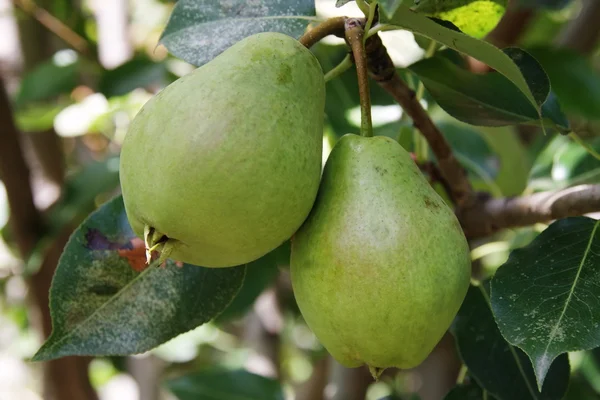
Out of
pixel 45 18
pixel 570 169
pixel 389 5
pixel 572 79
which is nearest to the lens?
pixel 389 5

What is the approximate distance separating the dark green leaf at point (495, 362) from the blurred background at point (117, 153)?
0.16m

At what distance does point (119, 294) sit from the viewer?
66 centimetres

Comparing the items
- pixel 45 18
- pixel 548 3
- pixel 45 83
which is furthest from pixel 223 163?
pixel 45 18

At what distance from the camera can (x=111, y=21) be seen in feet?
4.82

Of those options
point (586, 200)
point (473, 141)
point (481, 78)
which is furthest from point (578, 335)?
point (473, 141)

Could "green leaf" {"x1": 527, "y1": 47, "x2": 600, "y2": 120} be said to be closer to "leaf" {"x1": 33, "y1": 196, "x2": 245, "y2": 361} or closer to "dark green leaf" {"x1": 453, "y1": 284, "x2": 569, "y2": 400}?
"dark green leaf" {"x1": 453, "y1": 284, "x2": 569, "y2": 400}

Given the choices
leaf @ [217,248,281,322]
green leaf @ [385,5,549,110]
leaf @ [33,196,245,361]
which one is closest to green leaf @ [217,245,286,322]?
leaf @ [217,248,281,322]

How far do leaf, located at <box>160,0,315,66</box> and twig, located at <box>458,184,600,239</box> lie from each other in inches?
11.9

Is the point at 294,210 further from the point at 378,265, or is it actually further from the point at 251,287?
the point at 251,287

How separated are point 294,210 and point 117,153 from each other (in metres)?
1.03

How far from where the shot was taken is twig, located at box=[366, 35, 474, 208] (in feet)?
1.97

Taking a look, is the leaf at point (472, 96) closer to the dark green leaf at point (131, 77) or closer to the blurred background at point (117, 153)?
the blurred background at point (117, 153)

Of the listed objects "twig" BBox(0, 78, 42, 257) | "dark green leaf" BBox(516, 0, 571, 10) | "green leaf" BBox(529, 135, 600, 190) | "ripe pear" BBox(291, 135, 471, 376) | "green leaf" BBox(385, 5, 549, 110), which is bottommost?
"twig" BBox(0, 78, 42, 257)

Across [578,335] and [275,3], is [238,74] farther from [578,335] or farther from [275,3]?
[578,335]
